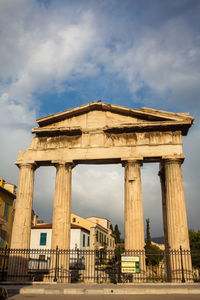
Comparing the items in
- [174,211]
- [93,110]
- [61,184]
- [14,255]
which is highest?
[93,110]

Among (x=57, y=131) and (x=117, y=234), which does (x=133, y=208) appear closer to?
(x=57, y=131)

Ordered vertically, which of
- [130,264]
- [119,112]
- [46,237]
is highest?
[119,112]

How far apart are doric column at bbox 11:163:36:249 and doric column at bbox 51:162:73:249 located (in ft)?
5.76

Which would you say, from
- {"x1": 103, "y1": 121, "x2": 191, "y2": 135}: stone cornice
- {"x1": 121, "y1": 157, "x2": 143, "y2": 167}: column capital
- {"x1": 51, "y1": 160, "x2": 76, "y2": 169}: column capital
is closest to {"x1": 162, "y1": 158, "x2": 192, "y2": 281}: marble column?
{"x1": 121, "y1": 157, "x2": 143, "y2": 167}: column capital

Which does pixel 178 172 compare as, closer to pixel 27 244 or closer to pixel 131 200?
pixel 131 200

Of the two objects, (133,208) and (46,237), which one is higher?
(133,208)

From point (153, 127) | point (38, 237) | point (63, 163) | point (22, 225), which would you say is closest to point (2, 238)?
point (38, 237)

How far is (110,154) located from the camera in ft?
63.5

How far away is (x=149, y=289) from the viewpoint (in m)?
12.3

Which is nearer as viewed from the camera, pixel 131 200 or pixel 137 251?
pixel 137 251

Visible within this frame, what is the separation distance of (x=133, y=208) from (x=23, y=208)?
6.93 meters

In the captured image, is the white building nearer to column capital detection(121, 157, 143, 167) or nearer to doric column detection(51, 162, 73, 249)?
doric column detection(51, 162, 73, 249)

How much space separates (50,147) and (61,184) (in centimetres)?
280

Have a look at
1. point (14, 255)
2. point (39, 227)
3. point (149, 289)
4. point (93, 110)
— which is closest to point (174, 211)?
point (149, 289)
